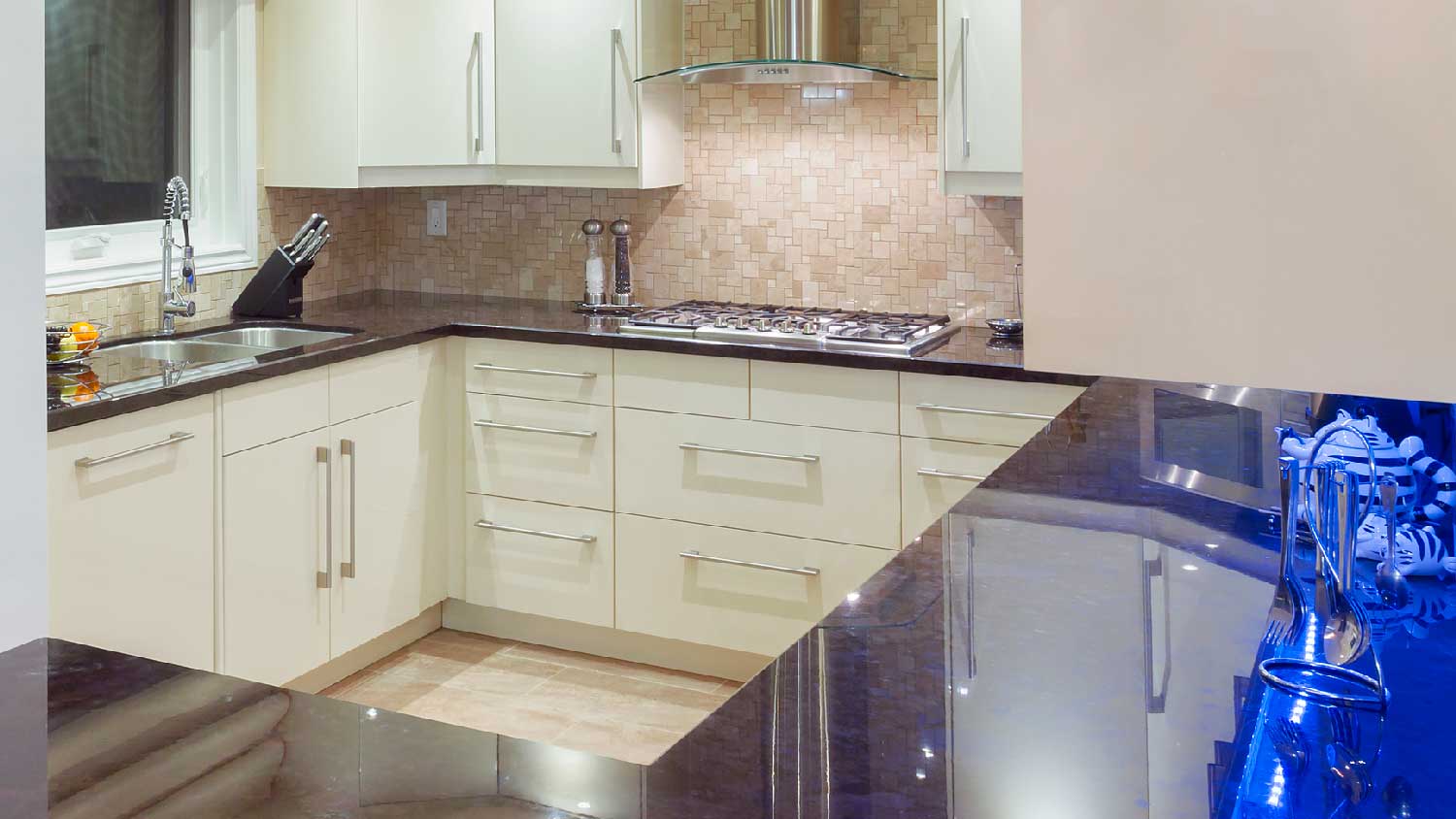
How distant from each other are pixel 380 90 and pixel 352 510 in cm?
127

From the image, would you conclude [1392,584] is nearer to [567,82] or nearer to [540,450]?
[540,450]

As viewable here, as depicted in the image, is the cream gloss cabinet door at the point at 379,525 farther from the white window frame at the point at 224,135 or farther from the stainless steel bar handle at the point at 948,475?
the stainless steel bar handle at the point at 948,475

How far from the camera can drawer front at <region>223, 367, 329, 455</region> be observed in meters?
3.02

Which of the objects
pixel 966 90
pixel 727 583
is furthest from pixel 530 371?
pixel 966 90

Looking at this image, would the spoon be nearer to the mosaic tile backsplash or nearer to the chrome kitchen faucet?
the mosaic tile backsplash

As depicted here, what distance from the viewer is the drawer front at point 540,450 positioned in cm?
362

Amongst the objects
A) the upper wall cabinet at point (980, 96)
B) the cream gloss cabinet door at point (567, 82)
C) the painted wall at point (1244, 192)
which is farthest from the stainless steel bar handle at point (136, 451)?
the painted wall at point (1244, 192)

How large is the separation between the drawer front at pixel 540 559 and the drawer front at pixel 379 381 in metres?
0.38

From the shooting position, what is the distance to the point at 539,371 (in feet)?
12.0

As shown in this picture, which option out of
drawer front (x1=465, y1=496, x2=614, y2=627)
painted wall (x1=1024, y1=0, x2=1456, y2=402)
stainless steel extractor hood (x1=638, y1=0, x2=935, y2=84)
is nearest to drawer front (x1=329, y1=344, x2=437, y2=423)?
drawer front (x1=465, y1=496, x2=614, y2=627)

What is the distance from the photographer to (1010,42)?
3.25 meters

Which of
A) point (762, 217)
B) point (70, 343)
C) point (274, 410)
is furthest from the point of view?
point (762, 217)

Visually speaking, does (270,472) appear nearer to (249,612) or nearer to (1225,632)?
(249,612)

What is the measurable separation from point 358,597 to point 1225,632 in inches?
102
